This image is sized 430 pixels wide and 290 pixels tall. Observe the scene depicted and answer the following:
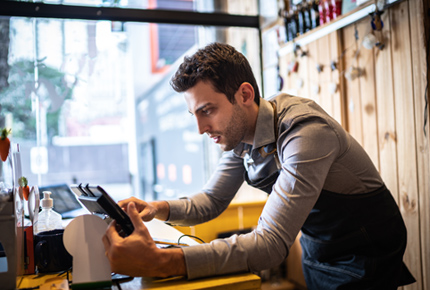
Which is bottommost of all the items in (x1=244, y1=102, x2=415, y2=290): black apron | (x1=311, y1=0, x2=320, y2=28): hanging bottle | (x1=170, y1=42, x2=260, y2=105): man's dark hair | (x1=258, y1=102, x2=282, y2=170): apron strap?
(x1=244, y1=102, x2=415, y2=290): black apron

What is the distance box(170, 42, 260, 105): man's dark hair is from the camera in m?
1.23

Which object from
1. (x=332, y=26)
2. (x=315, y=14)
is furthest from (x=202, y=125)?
(x=315, y=14)

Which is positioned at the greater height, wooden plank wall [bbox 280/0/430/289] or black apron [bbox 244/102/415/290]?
wooden plank wall [bbox 280/0/430/289]

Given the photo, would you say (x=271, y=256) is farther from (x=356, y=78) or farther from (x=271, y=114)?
(x=356, y=78)

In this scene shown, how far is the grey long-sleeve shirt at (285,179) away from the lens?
3.10 ft

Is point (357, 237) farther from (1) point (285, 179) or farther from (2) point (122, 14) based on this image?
(2) point (122, 14)

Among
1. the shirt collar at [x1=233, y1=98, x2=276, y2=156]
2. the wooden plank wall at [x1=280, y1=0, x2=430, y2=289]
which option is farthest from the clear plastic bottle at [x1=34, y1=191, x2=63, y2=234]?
the wooden plank wall at [x1=280, y1=0, x2=430, y2=289]

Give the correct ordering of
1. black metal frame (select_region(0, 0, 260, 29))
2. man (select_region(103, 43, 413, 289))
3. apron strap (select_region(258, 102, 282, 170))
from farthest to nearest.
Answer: black metal frame (select_region(0, 0, 260, 29)) < apron strap (select_region(258, 102, 282, 170)) < man (select_region(103, 43, 413, 289))

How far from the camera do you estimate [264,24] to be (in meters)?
2.98

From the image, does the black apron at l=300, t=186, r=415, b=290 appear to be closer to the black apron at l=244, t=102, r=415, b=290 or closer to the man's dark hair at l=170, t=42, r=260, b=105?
the black apron at l=244, t=102, r=415, b=290

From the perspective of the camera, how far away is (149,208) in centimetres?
125

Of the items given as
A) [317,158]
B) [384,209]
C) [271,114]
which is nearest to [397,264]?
[384,209]

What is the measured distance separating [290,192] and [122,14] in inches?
83.7

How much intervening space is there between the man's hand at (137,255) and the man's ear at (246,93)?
578 mm
